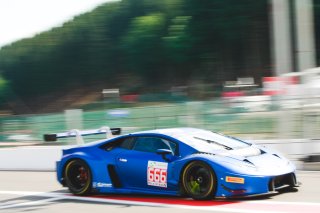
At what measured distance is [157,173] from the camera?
29.6ft

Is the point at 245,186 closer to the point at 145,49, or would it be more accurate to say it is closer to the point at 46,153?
the point at 46,153

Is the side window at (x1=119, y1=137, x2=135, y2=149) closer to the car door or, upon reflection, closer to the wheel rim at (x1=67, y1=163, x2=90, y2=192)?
the car door

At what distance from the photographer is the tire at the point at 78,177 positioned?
33.1 feet

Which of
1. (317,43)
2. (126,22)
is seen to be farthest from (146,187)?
(126,22)

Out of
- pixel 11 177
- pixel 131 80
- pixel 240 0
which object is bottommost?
pixel 11 177

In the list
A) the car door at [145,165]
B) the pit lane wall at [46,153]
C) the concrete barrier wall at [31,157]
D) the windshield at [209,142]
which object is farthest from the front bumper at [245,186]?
the concrete barrier wall at [31,157]

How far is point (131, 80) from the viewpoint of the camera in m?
97.8

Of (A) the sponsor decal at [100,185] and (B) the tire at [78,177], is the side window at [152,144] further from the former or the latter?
(B) the tire at [78,177]

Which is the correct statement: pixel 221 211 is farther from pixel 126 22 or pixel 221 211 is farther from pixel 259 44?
pixel 126 22

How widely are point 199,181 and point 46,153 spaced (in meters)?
8.22

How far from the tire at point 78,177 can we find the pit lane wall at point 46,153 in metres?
4.77

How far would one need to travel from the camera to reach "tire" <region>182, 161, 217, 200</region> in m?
8.43

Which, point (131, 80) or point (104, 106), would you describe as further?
point (131, 80)

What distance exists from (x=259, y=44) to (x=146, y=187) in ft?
253
